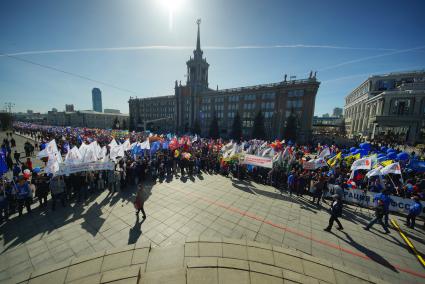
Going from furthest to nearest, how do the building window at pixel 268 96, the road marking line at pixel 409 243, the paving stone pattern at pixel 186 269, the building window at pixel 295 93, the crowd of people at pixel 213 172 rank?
1. the building window at pixel 268 96
2. the building window at pixel 295 93
3. the crowd of people at pixel 213 172
4. the road marking line at pixel 409 243
5. the paving stone pattern at pixel 186 269

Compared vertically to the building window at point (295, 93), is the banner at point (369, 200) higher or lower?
lower

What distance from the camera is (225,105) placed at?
194 ft

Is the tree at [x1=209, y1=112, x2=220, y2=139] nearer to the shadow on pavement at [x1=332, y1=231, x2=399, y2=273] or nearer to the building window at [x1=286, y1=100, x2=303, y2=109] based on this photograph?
the building window at [x1=286, y1=100, x2=303, y2=109]

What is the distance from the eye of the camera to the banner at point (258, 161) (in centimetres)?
1180

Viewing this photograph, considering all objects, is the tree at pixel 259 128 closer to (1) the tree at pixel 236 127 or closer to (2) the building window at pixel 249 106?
(1) the tree at pixel 236 127

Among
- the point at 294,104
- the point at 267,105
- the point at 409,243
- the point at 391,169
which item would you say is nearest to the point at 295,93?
the point at 294,104

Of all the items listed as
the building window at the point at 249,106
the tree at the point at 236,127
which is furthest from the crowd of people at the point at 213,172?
the building window at the point at 249,106

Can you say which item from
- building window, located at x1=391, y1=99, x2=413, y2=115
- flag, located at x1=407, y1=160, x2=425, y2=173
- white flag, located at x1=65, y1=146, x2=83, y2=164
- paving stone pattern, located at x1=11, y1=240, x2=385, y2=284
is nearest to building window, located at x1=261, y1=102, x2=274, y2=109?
building window, located at x1=391, y1=99, x2=413, y2=115

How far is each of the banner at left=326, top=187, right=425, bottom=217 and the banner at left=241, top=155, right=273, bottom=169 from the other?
3.96 meters

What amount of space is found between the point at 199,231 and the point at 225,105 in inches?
2187

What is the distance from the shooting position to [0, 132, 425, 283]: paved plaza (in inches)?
208

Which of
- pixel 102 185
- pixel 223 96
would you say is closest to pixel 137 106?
pixel 223 96

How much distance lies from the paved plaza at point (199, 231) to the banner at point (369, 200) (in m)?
0.59

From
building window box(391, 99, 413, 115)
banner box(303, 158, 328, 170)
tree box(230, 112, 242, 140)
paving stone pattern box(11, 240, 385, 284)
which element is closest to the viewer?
paving stone pattern box(11, 240, 385, 284)
